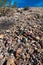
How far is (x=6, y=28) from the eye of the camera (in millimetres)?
6125

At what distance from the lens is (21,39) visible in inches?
213

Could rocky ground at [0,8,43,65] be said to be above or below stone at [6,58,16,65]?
above

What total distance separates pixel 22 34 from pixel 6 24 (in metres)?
0.97

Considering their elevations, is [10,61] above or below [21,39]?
below

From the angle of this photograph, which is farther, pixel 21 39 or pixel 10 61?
pixel 21 39

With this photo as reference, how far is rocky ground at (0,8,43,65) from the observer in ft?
15.1

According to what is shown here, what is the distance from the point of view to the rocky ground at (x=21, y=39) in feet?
15.1

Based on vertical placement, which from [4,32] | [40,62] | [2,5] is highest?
[2,5]

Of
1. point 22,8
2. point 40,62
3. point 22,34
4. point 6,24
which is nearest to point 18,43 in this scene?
point 22,34

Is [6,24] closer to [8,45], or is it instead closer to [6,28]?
[6,28]

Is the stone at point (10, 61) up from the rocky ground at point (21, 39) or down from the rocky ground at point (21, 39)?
down

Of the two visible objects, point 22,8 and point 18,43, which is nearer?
point 18,43

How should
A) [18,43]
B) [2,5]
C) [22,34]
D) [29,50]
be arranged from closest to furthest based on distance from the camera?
[29,50]
[18,43]
[22,34]
[2,5]

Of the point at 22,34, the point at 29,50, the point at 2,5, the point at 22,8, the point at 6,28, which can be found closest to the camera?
the point at 29,50
